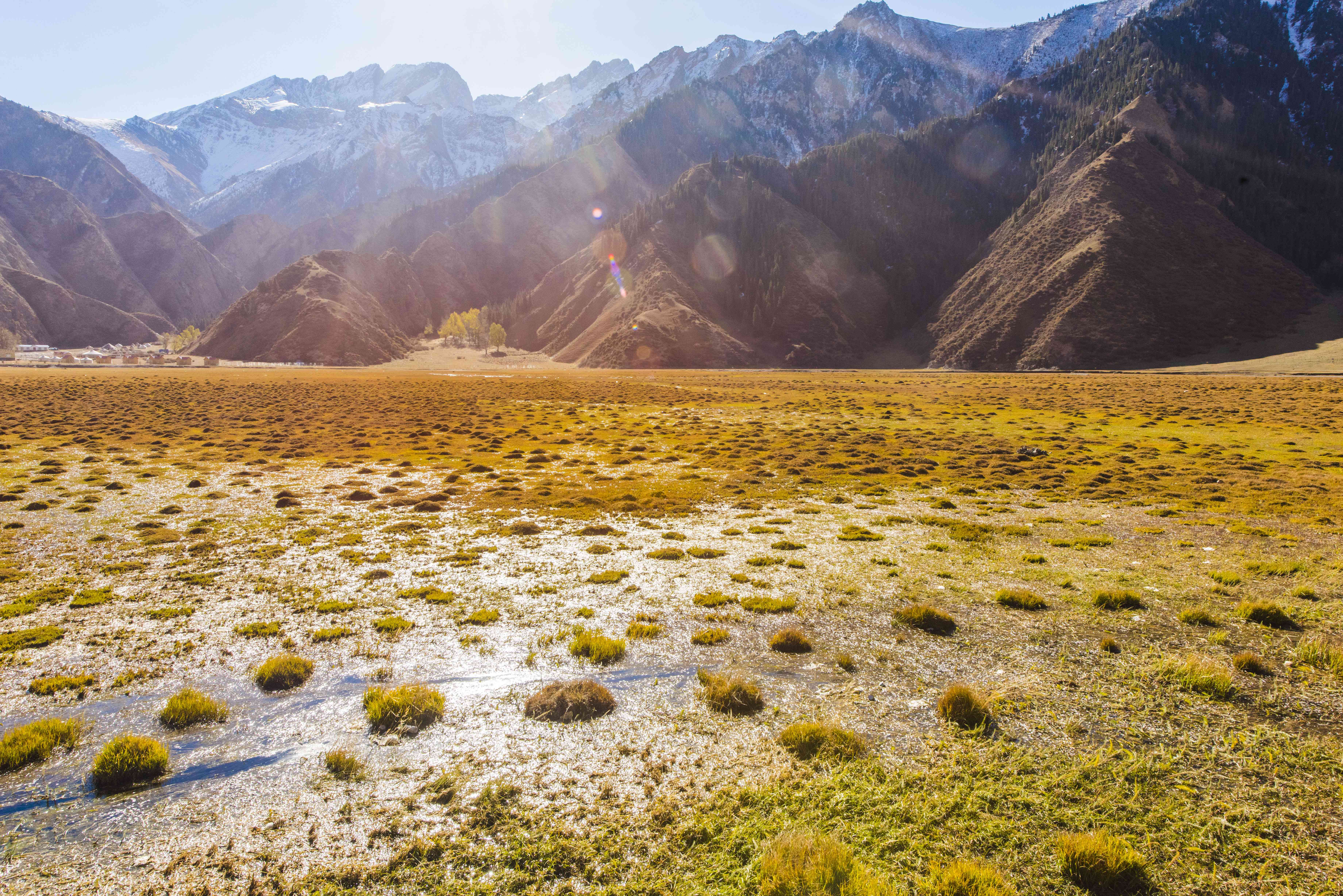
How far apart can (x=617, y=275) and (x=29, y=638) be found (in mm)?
179409

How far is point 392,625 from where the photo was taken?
11.4 meters

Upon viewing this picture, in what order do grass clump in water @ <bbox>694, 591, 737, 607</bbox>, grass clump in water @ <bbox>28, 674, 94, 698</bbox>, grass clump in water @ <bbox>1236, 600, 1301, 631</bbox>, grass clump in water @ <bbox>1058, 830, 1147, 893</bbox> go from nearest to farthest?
grass clump in water @ <bbox>1058, 830, 1147, 893</bbox>
grass clump in water @ <bbox>28, 674, 94, 698</bbox>
grass clump in water @ <bbox>1236, 600, 1301, 631</bbox>
grass clump in water @ <bbox>694, 591, 737, 607</bbox>

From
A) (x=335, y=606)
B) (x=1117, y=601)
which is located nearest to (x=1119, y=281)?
(x=1117, y=601)

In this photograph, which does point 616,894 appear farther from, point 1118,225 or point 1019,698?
point 1118,225

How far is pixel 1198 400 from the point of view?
58469mm

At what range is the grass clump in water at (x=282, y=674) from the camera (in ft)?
30.1

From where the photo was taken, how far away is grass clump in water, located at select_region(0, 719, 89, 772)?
7062 mm

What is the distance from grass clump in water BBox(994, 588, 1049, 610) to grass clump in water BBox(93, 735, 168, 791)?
48.8 ft

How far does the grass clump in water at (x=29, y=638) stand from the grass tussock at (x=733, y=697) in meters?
12.4

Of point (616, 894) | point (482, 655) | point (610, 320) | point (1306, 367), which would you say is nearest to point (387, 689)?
point (482, 655)

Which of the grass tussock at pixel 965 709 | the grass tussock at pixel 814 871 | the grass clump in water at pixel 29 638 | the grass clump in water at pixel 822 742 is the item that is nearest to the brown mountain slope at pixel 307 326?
the grass clump in water at pixel 29 638

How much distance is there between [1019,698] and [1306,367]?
Result: 140780 millimetres

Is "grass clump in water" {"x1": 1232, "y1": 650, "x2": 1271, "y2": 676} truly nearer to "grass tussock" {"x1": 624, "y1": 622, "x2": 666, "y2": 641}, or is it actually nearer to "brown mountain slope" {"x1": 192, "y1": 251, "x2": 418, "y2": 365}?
"grass tussock" {"x1": 624, "y1": 622, "x2": 666, "y2": 641}

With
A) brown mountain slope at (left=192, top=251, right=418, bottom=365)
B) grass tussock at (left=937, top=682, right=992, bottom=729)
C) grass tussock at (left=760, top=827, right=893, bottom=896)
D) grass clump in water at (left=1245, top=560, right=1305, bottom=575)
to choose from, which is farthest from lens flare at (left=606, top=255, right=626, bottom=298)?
→ grass tussock at (left=760, top=827, right=893, bottom=896)
